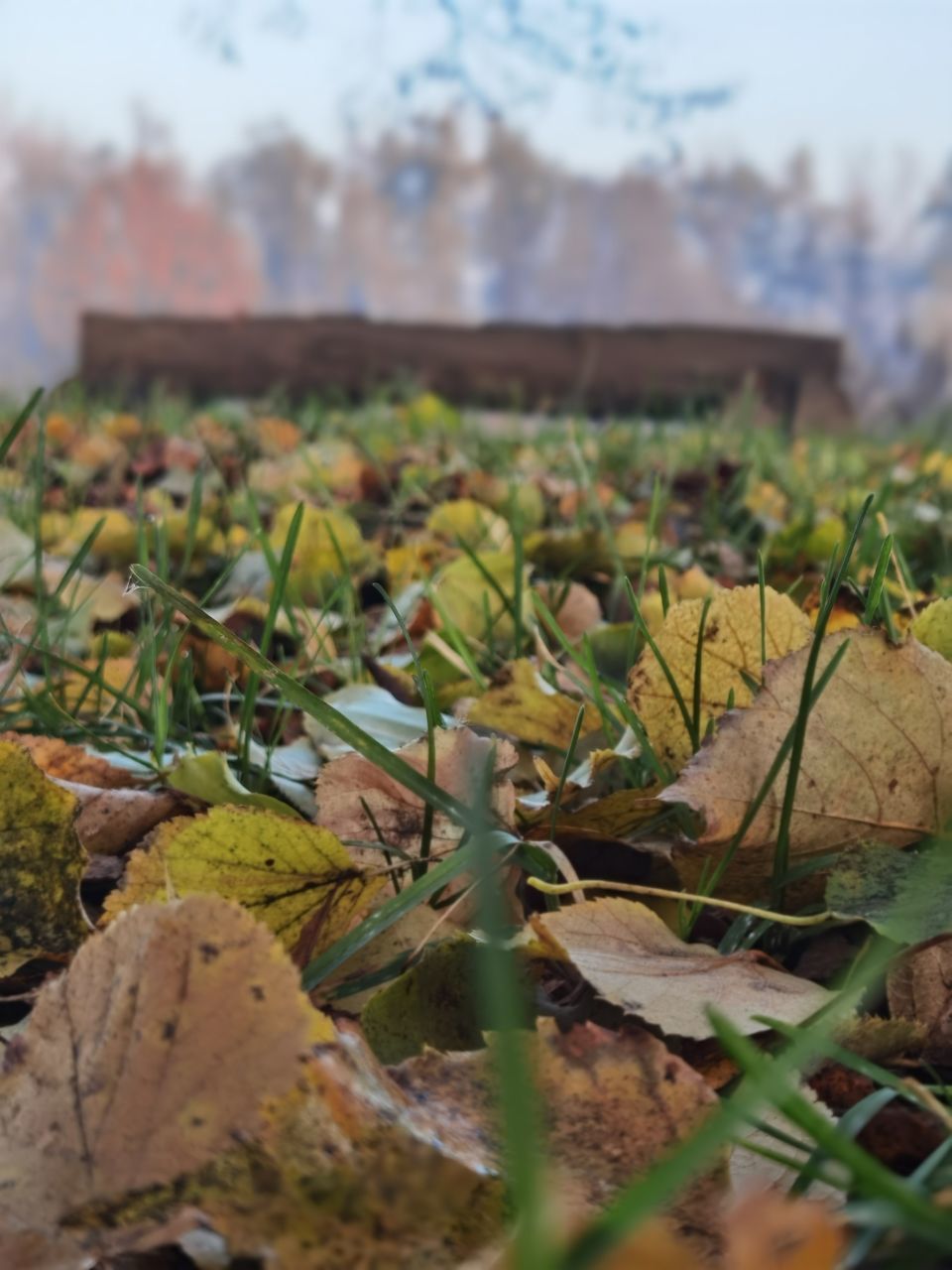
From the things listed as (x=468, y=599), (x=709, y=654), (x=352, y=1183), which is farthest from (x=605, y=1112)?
(x=468, y=599)

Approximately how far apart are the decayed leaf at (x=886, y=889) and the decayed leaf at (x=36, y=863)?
0.94ft

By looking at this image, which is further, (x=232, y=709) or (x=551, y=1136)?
(x=232, y=709)

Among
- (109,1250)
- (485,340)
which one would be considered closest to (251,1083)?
(109,1250)

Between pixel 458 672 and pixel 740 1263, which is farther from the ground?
pixel 740 1263

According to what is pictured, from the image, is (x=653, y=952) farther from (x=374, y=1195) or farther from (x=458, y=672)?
(x=458, y=672)

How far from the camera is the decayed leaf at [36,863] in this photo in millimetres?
474

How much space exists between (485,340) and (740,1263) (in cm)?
521

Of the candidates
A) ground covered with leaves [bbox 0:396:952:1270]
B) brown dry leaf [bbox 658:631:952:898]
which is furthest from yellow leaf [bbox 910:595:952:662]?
brown dry leaf [bbox 658:631:952:898]

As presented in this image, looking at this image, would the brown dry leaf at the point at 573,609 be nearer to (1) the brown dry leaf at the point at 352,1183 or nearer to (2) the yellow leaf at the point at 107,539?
(2) the yellow leaf at the point at 107,539

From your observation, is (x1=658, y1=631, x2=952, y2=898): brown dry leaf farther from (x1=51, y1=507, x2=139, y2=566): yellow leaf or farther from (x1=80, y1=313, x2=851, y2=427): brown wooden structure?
(x1=80, y1=313, x2=851, y2=427): brown wooden structure

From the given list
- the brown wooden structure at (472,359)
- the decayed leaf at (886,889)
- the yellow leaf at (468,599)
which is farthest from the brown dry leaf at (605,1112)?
A: the brown wooden structure at (472,359)

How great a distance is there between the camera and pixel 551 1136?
33cm

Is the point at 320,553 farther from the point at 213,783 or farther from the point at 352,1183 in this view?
the point at 352,1183

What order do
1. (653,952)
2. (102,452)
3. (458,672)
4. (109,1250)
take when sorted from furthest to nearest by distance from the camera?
(102,452), (458,672), (653,952), (109,1250)
